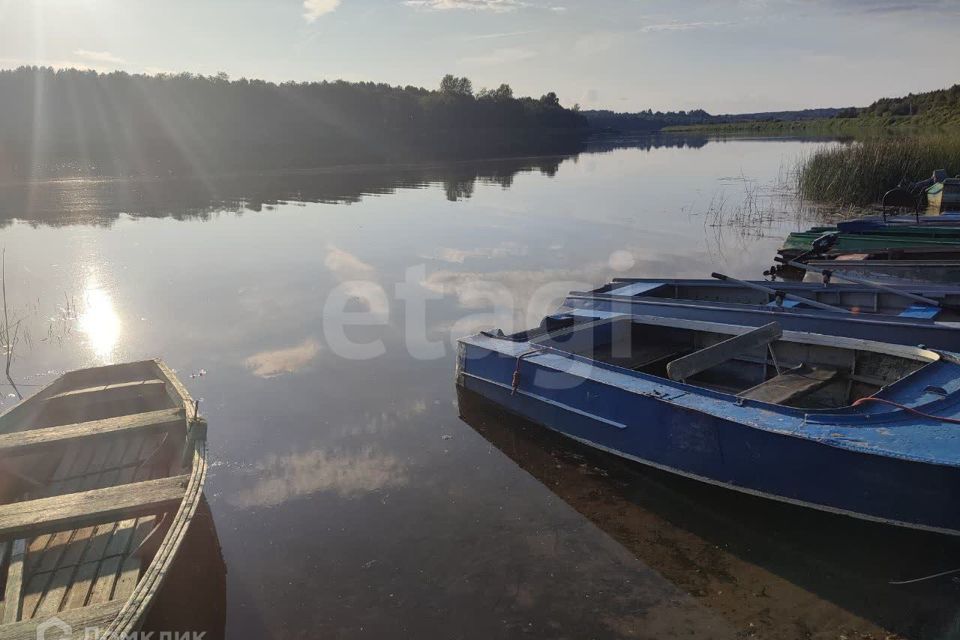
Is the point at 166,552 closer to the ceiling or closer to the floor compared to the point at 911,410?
closer to the floor

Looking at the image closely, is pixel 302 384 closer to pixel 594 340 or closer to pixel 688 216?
pixel 594 340

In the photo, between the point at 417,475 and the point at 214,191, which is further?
the point at 214,191

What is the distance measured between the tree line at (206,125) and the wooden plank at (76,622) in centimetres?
3880

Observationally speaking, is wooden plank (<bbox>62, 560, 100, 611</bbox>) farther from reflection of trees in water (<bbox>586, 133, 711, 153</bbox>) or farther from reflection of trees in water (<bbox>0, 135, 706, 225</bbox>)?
reflection of trees in water (<bbox>586, 133, 711, 153</bbox>)

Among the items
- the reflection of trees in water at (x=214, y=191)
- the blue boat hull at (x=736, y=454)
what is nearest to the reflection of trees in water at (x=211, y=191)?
the reflection of trees in water at (x=214, y=191)

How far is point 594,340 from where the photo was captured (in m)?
8.25

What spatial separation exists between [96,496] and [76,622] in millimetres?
1373

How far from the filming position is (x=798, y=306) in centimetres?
843

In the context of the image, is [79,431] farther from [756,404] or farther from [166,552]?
[756,404]

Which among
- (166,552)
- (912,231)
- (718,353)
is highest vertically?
(912,231)

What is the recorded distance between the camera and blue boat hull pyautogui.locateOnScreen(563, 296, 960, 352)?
6.92 m

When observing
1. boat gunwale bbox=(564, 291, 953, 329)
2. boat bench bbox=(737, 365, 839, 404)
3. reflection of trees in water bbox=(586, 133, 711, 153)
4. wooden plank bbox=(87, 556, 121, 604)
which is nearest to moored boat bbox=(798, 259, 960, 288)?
boat gunwale bbox=(564, 291, 953, 329)

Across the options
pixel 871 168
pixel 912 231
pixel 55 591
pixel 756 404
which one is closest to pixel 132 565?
pixel 55 591

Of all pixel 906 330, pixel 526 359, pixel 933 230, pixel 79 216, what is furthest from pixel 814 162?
pixel 79 216
